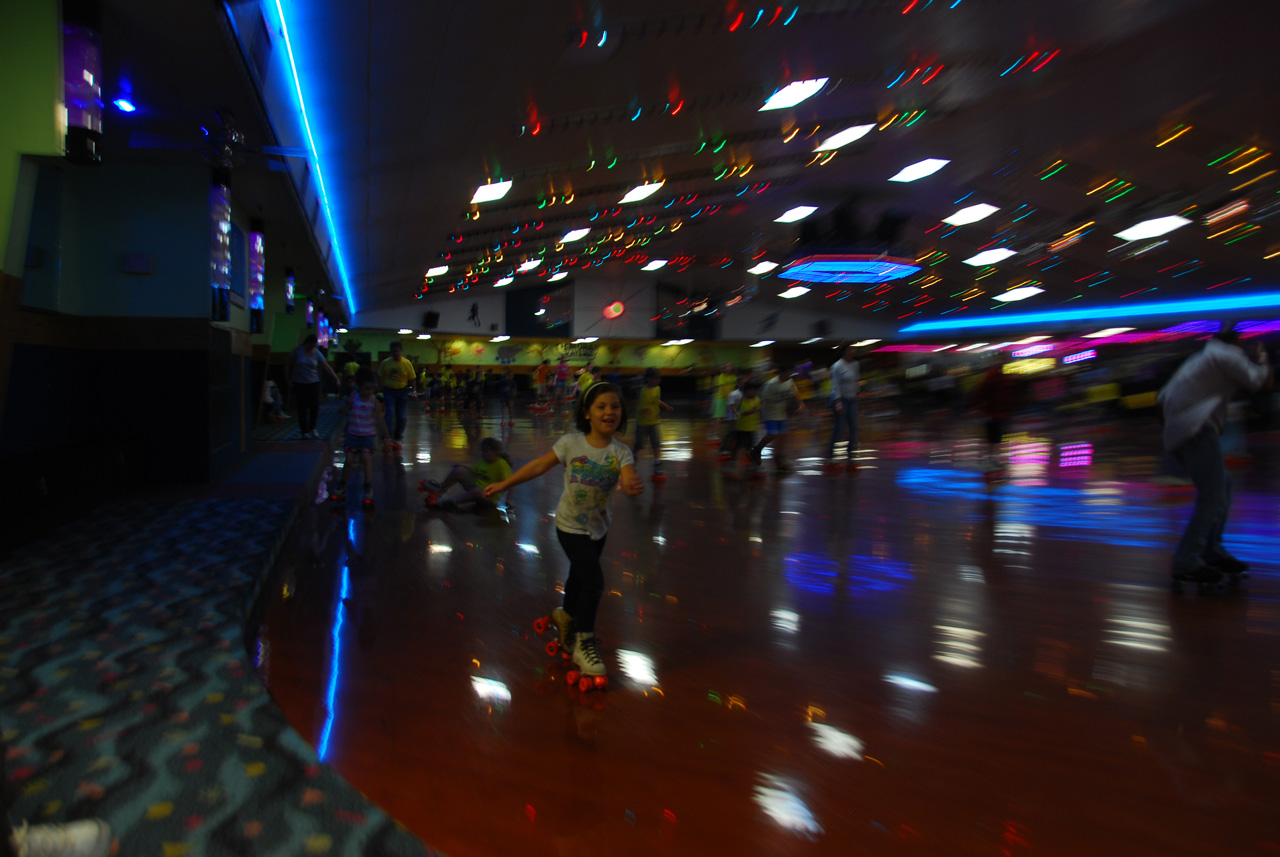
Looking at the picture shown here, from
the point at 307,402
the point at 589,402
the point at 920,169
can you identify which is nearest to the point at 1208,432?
the point at 589,402

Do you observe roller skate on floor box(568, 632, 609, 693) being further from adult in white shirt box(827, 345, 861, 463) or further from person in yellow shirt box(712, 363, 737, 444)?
person in yellow shirt box(712, 363, 737, 444)

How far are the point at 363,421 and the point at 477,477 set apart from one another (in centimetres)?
104

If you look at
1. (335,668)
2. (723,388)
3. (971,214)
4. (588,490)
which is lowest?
(335,668)

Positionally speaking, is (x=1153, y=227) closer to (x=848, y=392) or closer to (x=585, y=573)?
(x=848, y=392)

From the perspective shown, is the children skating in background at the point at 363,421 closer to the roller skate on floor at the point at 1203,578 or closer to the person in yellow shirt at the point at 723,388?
the roller skate on floor at the point at 1203,578

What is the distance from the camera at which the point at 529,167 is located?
36.8ft

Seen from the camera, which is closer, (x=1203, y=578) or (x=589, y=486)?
(x=589, y=486)

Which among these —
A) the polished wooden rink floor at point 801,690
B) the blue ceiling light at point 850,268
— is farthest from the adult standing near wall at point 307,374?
the blue ceiling light at point 850,268

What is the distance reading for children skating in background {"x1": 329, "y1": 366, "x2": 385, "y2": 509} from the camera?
5.91 m

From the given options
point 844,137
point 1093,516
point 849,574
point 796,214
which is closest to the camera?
point 849,574

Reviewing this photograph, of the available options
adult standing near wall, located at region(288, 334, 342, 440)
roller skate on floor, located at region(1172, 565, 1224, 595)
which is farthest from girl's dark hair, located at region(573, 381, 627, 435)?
adult standing near wall, located at region(288, 334, 342, 440)

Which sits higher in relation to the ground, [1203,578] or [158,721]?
[1203,578]

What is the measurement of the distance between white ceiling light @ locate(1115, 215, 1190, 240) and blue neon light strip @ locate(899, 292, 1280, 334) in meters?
6.96

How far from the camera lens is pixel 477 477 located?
19.7ft
